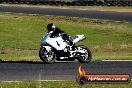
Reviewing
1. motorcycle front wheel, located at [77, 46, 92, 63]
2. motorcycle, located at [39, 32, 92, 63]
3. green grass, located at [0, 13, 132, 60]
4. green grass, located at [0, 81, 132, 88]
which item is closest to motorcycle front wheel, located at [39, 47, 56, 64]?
motorcycle, located at [39, 32, 92, 63]

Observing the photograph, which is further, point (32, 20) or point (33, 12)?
point (33, 12)

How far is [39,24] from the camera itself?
4422 centimetres

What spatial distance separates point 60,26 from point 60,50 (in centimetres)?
2582

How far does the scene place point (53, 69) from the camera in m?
15.9

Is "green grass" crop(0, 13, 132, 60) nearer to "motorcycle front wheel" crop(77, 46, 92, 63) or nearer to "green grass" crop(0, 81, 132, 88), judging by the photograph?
"motorcycle front wheel" crop(77, 46, 92, 63)

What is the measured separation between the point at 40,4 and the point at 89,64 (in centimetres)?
4704

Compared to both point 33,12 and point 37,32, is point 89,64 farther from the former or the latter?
point 33,12

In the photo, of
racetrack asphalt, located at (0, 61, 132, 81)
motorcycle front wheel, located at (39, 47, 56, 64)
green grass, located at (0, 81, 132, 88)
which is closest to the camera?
green grass, located at (0, 81, 132, 88)

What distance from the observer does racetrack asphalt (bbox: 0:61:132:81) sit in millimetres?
14234

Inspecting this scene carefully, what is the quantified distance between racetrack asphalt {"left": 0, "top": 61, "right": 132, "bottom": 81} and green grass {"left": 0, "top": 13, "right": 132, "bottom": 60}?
15924 mm

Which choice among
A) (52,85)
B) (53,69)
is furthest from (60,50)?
(52,85)

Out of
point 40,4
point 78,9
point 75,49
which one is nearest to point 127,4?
point 78,9

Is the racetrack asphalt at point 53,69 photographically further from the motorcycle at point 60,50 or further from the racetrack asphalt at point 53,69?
the motorcycle at point 60,50

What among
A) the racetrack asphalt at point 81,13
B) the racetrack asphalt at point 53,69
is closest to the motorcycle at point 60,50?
the racetrack asphalt at point 53,69
